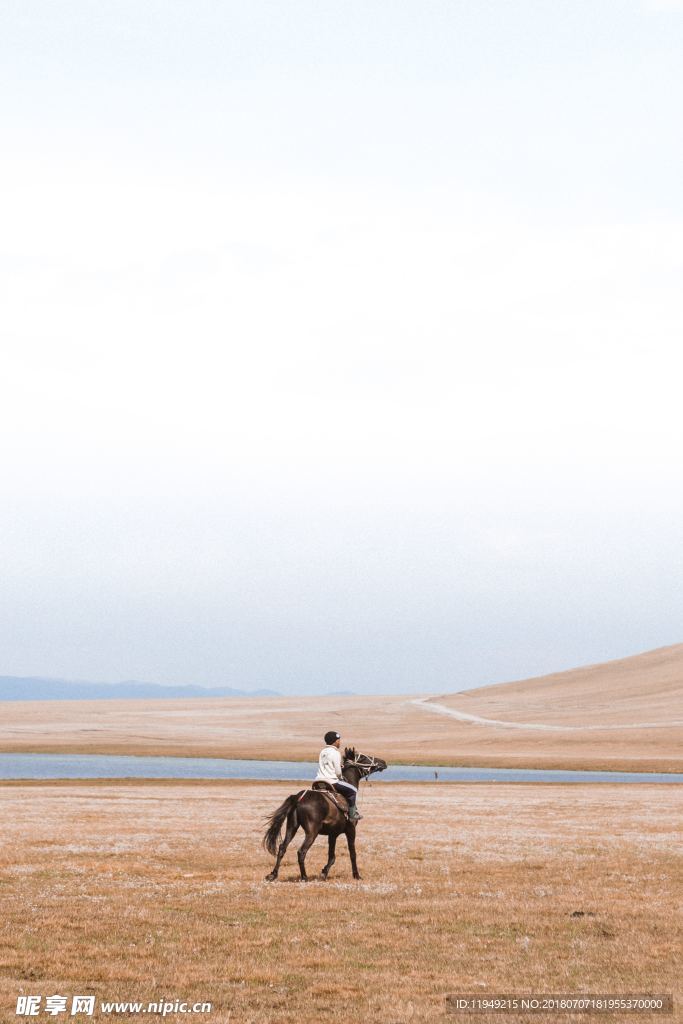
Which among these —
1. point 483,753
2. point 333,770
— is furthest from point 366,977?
point 483,753

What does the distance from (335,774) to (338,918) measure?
511 cm

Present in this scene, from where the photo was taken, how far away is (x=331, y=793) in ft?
76.2

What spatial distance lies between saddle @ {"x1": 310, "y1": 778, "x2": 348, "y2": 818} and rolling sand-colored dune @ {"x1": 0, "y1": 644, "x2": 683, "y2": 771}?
260ft

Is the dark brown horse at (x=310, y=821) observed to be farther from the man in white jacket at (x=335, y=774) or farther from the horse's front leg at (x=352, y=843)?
the man in white jacket at (x=335, y=774)

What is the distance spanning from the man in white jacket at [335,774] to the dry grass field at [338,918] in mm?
1630

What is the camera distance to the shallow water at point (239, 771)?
273 feet

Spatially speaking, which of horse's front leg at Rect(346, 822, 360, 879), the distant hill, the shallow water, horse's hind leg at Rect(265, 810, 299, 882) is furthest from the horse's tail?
the distant hill

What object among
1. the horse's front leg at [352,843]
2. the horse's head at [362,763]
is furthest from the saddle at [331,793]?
the horse's head at [362,763]

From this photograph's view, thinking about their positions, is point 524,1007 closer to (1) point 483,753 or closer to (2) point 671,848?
(2) point 671,848

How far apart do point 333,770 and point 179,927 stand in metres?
6.63

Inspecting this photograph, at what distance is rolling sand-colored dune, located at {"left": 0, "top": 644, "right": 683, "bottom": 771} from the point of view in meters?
115

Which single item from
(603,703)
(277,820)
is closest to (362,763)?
(277,820)

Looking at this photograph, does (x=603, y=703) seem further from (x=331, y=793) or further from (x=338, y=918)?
(x=338, y=918)

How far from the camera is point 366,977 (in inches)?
577
